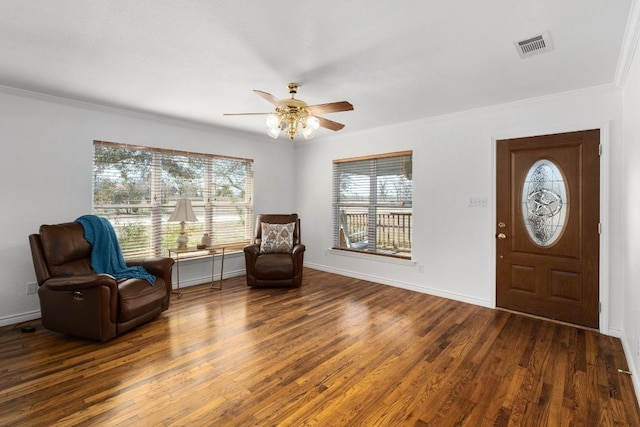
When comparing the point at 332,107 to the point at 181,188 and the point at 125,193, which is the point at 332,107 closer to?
the point at 181,188

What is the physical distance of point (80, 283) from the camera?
2752 mm

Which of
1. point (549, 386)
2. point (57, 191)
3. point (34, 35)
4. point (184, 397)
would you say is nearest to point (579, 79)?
point (549, 386)

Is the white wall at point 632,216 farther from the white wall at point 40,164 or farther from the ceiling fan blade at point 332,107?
the white wall at point 40,164

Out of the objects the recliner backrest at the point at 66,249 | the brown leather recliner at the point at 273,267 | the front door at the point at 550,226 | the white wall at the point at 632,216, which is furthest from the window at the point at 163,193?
the white wall at the point at 632,216

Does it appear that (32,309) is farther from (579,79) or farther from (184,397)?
(579,79)

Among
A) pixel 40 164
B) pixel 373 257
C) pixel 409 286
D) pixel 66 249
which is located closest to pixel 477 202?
pixel 409 286

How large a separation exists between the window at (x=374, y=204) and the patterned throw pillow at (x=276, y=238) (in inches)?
42.8

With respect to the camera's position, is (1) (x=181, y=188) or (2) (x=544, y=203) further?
(1) (x=181, y=188)

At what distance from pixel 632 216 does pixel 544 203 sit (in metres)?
1.14

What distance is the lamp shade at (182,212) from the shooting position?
166 inches

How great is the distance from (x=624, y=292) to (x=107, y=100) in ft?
19.2

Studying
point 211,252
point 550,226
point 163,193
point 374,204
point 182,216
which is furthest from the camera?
point 374,204

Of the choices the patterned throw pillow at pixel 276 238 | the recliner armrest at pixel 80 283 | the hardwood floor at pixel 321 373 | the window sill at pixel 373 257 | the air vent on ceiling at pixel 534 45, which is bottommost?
the hardwood floor at pixel 321 373

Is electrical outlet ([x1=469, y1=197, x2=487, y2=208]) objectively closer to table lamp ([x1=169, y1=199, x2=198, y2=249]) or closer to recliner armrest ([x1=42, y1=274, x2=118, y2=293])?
table lamp ([x1=169, y1=199, x2=198, y2=249])
